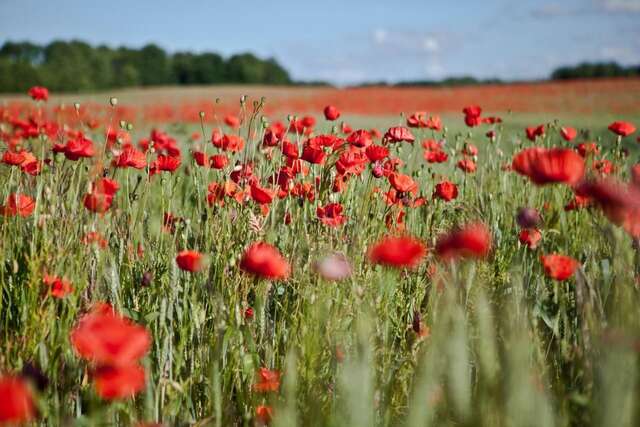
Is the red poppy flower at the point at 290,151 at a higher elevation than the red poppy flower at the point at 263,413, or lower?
higher

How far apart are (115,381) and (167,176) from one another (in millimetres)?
1511

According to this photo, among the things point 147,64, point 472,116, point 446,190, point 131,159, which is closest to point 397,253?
point 446,190

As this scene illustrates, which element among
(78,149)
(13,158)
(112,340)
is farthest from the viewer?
(13,158)

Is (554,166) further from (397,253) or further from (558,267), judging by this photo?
(397,253)

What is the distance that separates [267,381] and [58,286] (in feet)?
1.89

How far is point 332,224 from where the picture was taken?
1.86 m

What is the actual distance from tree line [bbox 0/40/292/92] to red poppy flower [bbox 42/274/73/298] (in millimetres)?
40949

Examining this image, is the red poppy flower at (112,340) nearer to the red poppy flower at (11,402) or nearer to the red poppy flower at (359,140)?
the red poppy flower at (11,402)

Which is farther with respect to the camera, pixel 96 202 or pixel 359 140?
pixel 359 140

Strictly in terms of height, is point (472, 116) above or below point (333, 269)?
above

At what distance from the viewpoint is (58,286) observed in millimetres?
1537

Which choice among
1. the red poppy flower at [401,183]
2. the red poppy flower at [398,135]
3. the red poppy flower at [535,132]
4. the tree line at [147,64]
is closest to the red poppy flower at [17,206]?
the red poppy flower at [401,183]

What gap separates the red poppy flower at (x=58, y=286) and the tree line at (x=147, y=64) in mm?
40949

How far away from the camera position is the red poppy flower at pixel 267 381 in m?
1.42
